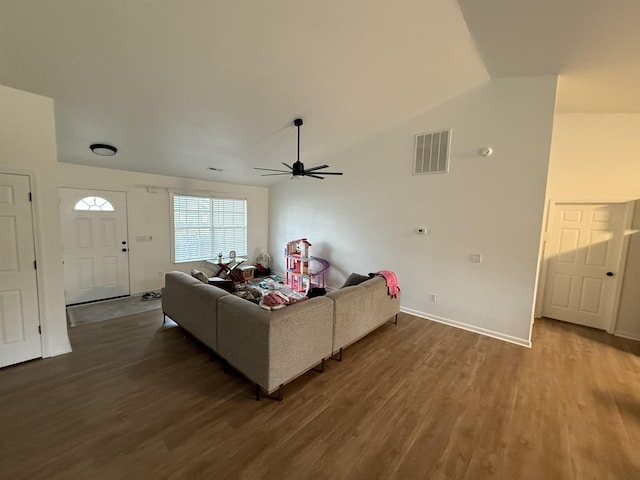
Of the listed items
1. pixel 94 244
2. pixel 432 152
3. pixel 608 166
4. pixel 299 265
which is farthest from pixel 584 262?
pixel 94 244

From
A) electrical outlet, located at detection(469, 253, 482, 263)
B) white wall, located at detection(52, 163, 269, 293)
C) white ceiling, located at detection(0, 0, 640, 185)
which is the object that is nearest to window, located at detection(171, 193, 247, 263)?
white wall, located at detection(52, 163, 269, 293)

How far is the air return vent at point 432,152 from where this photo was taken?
3.98 m

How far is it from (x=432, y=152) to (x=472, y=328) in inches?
109

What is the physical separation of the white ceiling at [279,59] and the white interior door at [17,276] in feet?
3.59

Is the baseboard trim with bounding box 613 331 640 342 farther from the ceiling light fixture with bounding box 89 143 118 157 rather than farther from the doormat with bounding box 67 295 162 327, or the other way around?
the ceiling light fixture with bounding box 89 143 118 157

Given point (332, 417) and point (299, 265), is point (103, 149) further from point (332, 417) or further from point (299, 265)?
point (332, 417)

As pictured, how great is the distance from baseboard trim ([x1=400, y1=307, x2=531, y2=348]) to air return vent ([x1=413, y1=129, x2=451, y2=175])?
234cm

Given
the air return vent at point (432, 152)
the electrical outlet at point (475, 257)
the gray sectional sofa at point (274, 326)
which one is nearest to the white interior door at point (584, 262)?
the electrical outlet at point (475, 257)

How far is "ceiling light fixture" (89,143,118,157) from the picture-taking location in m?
3.82

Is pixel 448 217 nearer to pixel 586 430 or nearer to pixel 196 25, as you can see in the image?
pixel 586 430

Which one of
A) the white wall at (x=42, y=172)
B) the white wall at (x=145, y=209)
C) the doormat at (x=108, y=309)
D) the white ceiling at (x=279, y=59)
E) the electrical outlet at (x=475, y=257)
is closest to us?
the white ceiling at (x=279, y=59)

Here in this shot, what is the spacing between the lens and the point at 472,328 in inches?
152

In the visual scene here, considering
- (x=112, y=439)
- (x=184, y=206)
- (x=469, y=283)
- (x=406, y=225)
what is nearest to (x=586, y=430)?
(x=469, y=283)

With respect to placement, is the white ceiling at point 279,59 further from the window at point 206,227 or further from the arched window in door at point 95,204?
the window at point 206,227
